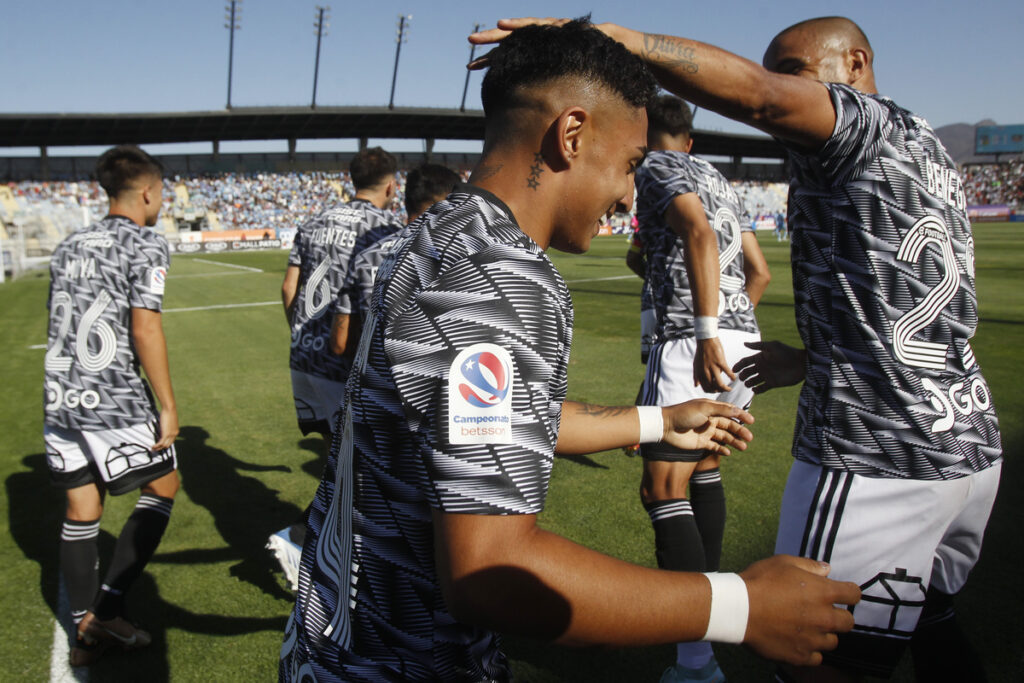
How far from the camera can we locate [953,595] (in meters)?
2.20

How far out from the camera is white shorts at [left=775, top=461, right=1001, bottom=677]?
192 cm

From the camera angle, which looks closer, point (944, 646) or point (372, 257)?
point (944, 646)

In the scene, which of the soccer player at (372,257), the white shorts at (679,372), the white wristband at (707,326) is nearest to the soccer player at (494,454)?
the white wristband at (707,326)

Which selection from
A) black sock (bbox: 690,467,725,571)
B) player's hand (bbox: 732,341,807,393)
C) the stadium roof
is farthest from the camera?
the stadium roof

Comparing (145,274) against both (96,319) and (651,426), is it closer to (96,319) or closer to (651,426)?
(96,319)

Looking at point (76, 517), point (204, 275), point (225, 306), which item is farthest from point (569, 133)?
point (204, 275)

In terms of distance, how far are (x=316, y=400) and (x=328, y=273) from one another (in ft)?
2.75

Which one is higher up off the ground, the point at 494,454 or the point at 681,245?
the point at 681,245

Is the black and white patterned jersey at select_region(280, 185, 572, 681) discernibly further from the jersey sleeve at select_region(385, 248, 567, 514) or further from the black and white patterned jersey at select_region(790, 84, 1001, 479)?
the black and white patterned jersey at select_region(790, 84, 1001, 479)

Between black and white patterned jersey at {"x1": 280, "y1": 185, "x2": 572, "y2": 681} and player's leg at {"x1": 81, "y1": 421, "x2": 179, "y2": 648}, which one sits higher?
black and white patterned jersey at {"x1": 280, "y1": 185, "x2": 572, "y2": 681}

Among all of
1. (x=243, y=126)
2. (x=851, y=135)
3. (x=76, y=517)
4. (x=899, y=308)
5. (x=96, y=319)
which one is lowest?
(x=76, y=517)

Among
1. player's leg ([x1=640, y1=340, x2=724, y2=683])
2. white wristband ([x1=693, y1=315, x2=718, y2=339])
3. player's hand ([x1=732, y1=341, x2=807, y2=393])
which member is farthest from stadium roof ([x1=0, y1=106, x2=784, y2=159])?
player's hand ([x1=732, y1=341, x2=807, y2=393])

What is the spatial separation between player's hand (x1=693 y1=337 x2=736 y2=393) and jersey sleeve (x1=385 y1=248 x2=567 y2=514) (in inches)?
88.5

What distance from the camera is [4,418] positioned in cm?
743
